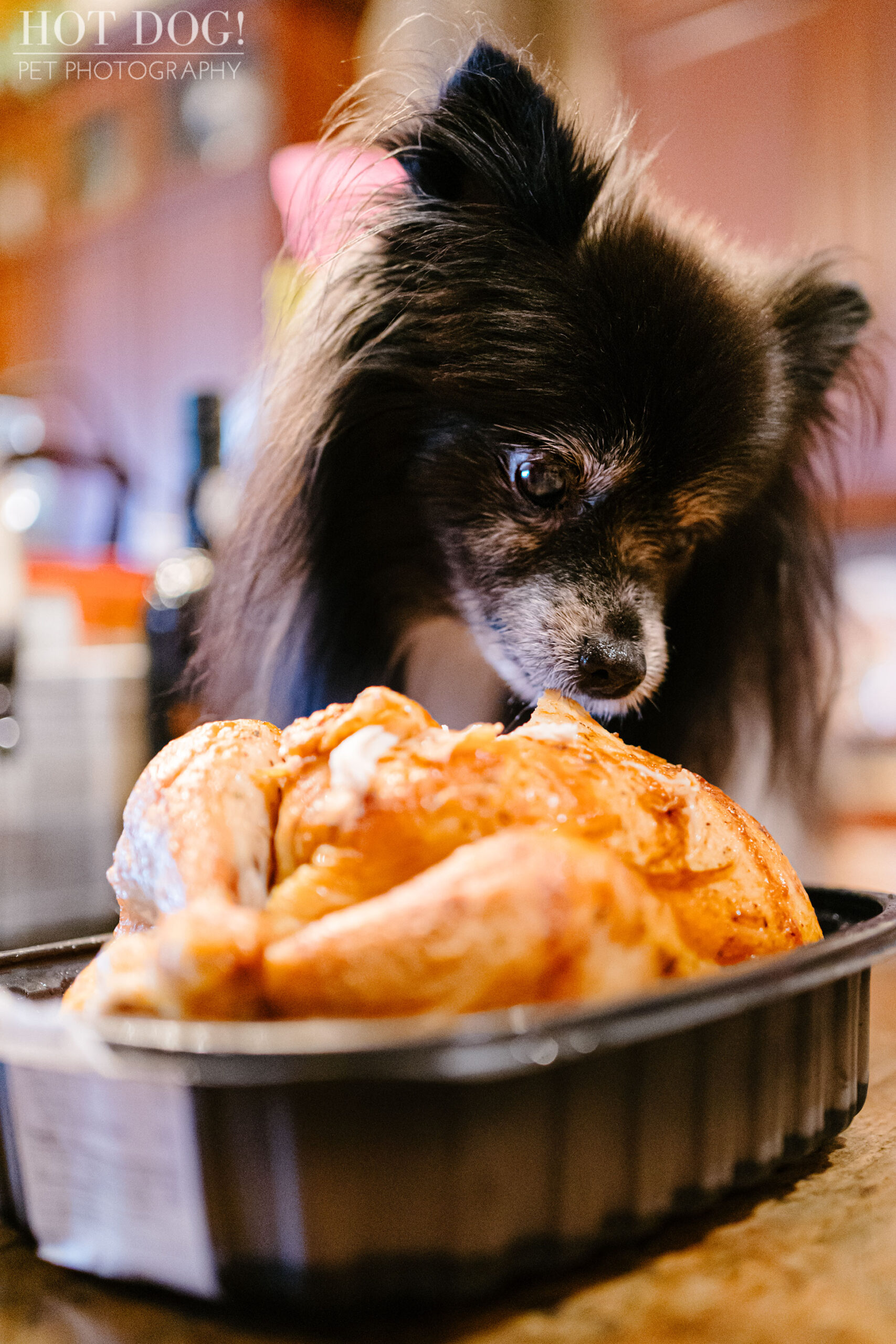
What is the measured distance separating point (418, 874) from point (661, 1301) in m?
0.19

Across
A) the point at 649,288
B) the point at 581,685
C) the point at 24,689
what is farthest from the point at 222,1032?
the point at 24,689

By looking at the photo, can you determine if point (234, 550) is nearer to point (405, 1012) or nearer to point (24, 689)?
point (405, 1012)

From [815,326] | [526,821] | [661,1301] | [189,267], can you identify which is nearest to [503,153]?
[815,326]

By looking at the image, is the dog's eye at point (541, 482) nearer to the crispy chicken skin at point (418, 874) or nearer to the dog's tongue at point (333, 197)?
the dog's tongue at point (333, 197)

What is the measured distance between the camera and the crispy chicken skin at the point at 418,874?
0.39 meters

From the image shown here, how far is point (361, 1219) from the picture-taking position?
370 mm

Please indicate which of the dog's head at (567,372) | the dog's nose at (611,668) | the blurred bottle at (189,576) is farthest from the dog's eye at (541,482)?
the blurred bottle at (189,576)

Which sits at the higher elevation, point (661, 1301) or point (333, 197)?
point (333, 197)

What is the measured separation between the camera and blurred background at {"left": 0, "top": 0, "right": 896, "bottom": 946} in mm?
1467

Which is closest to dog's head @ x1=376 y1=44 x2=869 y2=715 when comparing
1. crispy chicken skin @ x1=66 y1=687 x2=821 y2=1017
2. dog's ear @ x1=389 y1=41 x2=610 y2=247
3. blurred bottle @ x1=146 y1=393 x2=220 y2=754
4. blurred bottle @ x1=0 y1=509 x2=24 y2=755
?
dog's ear @ x1=389 y1=41 x2=610 y2=247

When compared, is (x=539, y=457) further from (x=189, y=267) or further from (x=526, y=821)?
(x=189, y=267)

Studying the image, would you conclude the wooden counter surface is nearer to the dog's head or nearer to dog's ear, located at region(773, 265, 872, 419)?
the dog's head

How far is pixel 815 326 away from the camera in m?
1.09

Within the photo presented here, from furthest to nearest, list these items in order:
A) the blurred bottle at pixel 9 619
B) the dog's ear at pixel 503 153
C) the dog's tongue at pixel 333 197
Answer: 1. the blurred bottle at pixel 9 619
2. the dog's tongue at pixel 333 197
3. the dog's ear at pixel 503 153
